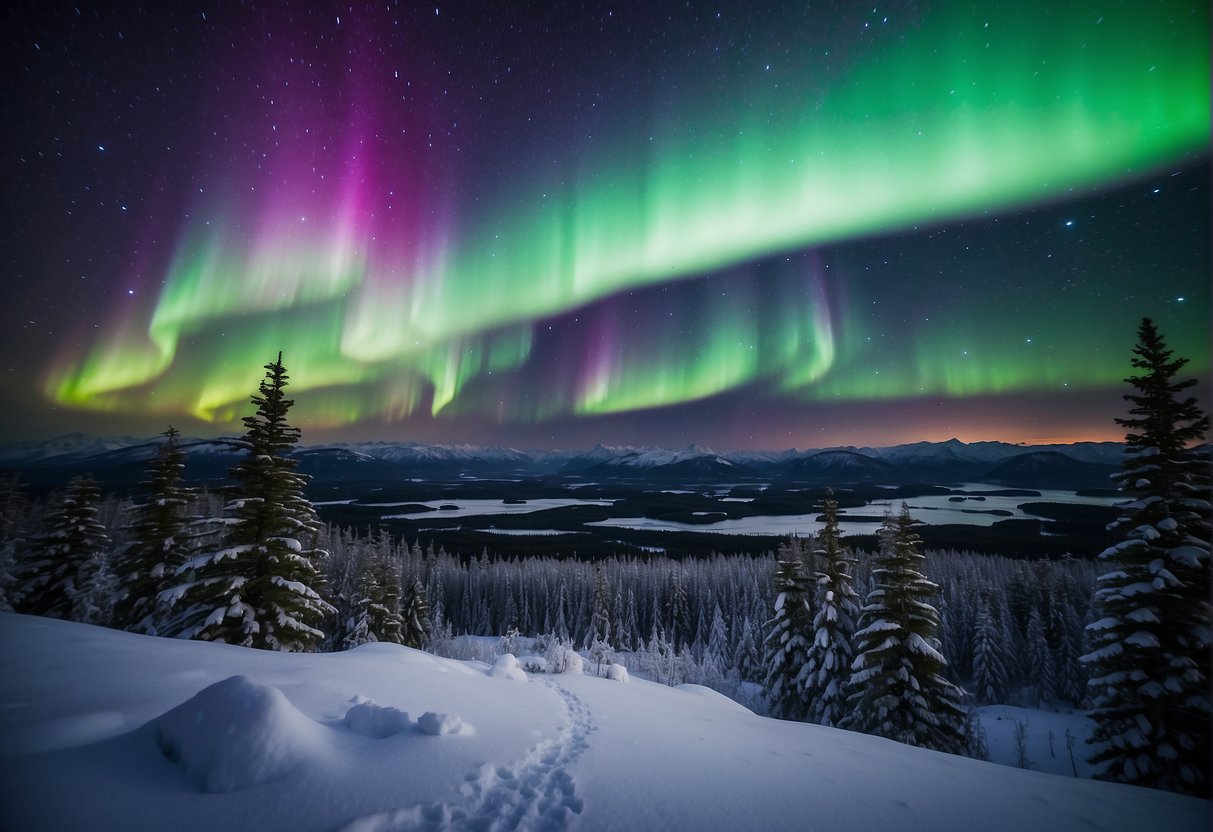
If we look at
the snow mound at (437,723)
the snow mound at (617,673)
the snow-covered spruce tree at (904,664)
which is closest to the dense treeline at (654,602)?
the snow-covered spruce tree at (904,664)

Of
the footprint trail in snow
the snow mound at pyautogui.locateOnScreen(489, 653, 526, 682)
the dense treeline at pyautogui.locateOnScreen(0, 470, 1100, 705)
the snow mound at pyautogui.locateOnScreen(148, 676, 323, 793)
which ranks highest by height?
the snow mound at pyautogui.locateOnScreen(148, 676, 323, 793)

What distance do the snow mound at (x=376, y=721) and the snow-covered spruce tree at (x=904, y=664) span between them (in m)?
18.1

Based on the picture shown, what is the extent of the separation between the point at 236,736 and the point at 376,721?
156 centimetres

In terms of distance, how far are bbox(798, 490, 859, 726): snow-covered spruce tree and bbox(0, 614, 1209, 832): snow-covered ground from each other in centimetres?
1698

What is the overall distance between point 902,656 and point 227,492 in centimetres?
2692

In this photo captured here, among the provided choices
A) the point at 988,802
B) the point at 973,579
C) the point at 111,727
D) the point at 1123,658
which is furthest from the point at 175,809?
the point at 973,579

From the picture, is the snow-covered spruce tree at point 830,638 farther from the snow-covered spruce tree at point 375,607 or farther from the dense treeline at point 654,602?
the snow-covered spruce tree at point 375,607

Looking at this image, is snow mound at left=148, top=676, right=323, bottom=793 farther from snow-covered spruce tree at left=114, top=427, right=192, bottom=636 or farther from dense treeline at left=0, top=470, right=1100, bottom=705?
snow-covered spruce tree at left=114, top=427, right=192, bottom=636

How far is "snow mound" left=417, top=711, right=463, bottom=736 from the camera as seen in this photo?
5.64 m

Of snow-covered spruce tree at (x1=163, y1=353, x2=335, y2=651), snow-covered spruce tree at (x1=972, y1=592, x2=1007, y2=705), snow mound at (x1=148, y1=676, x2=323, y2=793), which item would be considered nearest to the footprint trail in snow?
snow mound at (x1=148, y1=676, x2=323, y2=793)

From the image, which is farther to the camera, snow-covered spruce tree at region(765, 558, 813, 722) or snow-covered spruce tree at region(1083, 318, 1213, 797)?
snow-covered spruce tree at region(765, 558, 813, 722)

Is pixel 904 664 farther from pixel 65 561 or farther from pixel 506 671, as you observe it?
pixel 65 561

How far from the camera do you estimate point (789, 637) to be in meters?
26.2

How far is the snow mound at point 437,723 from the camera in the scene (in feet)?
18.5
